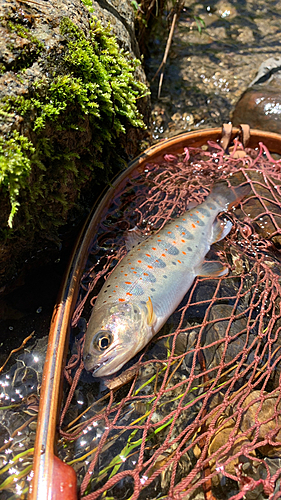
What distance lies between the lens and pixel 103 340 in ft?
9.62

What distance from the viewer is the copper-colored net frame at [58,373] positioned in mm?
2063

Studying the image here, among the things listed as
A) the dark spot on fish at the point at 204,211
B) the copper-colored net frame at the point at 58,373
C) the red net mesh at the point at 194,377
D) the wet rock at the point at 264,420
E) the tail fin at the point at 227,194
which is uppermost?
the copper-colored net frame at the point at 58,373

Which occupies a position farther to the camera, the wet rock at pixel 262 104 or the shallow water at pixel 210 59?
the shallow water at pixel 210 59

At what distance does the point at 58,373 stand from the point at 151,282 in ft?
3.98

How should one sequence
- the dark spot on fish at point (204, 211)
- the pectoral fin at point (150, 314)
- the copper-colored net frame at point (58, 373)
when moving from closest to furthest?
1. the copper-colored net frame at point (58, 373)
2. the pectoral fin at point (150, 314)
3. the dark spot on fish at point (204, 211)

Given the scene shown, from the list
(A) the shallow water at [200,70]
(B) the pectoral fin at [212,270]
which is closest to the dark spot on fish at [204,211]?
(B) the pectoral fin at [212,270]

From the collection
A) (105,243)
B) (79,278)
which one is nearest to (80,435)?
(79,278)

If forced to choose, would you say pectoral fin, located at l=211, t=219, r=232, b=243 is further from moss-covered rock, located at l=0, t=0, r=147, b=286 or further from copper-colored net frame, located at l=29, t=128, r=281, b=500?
moss-covered rock, located at l=0, t=0, r=147, b=286

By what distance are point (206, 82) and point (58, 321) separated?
228 inches

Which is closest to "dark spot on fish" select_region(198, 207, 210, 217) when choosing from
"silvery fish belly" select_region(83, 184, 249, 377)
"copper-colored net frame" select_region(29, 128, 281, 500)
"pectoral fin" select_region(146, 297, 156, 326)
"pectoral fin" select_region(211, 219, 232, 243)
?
"silvery fish belly" select_region(83, 184, 249, 377)

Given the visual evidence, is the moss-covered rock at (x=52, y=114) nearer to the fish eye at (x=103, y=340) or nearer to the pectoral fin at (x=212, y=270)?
the fish eye at (x=103, y=340)

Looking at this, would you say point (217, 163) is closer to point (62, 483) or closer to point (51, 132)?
point (51, 132)

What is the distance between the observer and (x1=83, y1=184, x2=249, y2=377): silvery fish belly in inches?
116

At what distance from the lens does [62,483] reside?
2074mm
